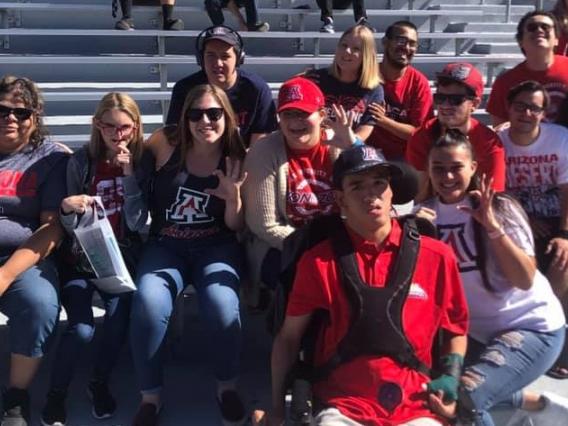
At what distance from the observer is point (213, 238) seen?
11.2ft

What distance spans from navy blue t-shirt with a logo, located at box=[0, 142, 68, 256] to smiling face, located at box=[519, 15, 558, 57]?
248cm

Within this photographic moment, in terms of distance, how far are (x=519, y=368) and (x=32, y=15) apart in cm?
797

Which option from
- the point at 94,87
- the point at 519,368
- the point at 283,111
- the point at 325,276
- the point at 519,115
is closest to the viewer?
the point at 325,276

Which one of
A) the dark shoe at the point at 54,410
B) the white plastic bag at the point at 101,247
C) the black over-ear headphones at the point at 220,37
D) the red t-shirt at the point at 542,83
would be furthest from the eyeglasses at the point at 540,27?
the dark shoe at the point at 54,410

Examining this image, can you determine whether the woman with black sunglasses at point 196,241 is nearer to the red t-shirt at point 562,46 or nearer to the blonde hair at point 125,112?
the blonde hair at point 125,112

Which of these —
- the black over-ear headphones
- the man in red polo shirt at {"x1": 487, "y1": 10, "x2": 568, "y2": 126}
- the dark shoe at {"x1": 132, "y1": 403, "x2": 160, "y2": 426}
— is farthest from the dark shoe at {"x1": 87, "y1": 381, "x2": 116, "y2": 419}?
the man in red polo shirt at {"x1": 487, "y1": 10, "x2": 568, "y2": 126}

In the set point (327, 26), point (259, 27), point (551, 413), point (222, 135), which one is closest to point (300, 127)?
point (222, 135)

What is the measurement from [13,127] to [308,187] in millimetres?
1304

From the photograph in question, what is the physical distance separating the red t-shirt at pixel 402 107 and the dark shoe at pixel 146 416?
202cm

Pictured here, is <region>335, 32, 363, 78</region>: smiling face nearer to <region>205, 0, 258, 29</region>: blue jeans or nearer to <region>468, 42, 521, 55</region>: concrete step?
<region>205, 0, 258, 29</region>: blue jeans

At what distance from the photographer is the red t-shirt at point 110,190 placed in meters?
3.43

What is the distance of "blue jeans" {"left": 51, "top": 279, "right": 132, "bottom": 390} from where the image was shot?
3189mm

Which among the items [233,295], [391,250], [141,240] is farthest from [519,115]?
[141,240]

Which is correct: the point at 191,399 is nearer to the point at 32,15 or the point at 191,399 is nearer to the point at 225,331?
the point at 225,331
